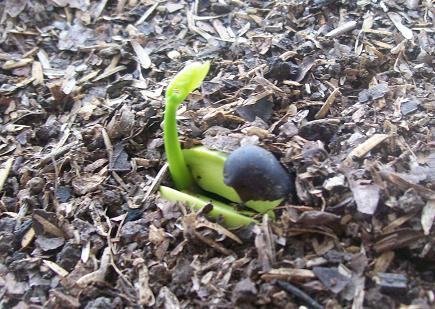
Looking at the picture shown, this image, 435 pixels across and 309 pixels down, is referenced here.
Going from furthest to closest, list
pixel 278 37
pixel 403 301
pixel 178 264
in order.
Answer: pixel 278 37 → pixel 178 264 → pixel 403 301

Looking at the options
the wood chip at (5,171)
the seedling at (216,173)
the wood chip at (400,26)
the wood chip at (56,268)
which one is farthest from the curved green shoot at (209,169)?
the wood chip at (400,26)

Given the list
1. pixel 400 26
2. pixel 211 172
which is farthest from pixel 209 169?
pixel 400 26

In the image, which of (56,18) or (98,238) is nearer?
(98,238)

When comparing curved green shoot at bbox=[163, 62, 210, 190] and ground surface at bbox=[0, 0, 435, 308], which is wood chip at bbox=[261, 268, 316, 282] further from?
curved green shoot at bbox=[163, 62, 210, 190]

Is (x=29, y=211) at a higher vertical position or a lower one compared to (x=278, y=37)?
lower

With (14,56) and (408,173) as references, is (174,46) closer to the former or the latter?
(14,56)

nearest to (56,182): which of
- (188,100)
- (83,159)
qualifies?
(83,159)

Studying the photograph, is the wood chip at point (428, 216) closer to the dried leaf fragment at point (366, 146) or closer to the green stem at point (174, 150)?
the dried leaf fragment at point (366, 146)
